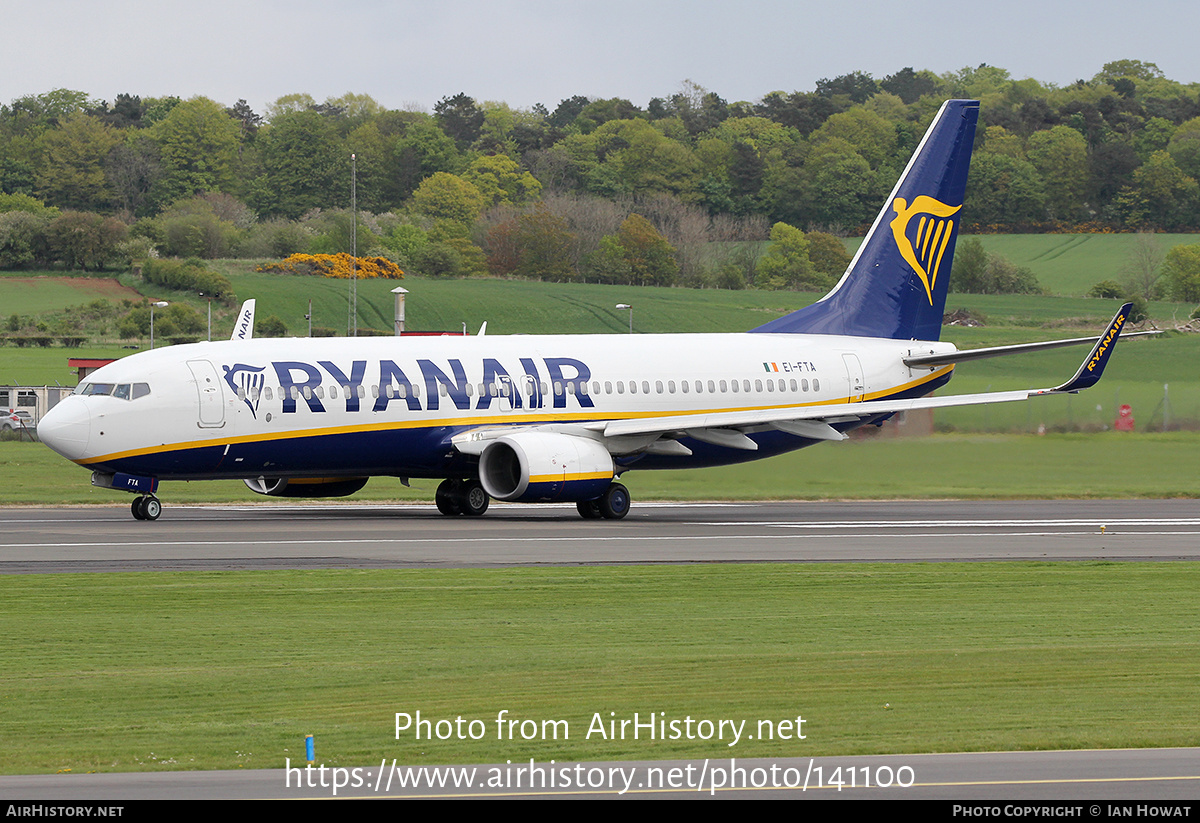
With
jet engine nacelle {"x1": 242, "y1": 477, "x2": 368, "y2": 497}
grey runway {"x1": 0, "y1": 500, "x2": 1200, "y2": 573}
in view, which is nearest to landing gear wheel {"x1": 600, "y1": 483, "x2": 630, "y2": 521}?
A: grey runway {"x1": 0, "y1": 500, "x2": 1200, "y2": 573}

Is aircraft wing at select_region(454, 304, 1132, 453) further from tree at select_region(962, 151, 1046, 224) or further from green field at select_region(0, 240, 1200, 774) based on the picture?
tree at select_region(962, 151, 1046, 224)

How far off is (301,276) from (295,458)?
88.8 metres

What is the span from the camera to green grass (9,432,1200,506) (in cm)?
3941

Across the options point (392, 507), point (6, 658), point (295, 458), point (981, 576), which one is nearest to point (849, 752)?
point (6, 658)

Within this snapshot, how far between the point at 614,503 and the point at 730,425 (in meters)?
3.14

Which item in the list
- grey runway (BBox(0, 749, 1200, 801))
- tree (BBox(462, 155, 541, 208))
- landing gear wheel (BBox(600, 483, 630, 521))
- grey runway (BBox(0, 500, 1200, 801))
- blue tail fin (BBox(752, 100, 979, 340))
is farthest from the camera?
tree (BBox(462, 155, 541, 208))

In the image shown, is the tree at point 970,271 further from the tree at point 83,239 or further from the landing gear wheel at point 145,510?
the landing gear wheel at point 145,510

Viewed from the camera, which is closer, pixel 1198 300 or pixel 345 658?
pixel 345 658

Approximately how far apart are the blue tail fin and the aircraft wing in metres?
6.24

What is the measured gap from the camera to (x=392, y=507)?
39.8 meters

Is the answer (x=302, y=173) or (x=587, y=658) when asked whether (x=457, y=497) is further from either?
(x=302, y=173)

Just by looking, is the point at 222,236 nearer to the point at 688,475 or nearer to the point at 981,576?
the point at 688,475

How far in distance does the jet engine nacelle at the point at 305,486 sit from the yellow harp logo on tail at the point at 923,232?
1650 cm

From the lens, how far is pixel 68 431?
31.4 metres
